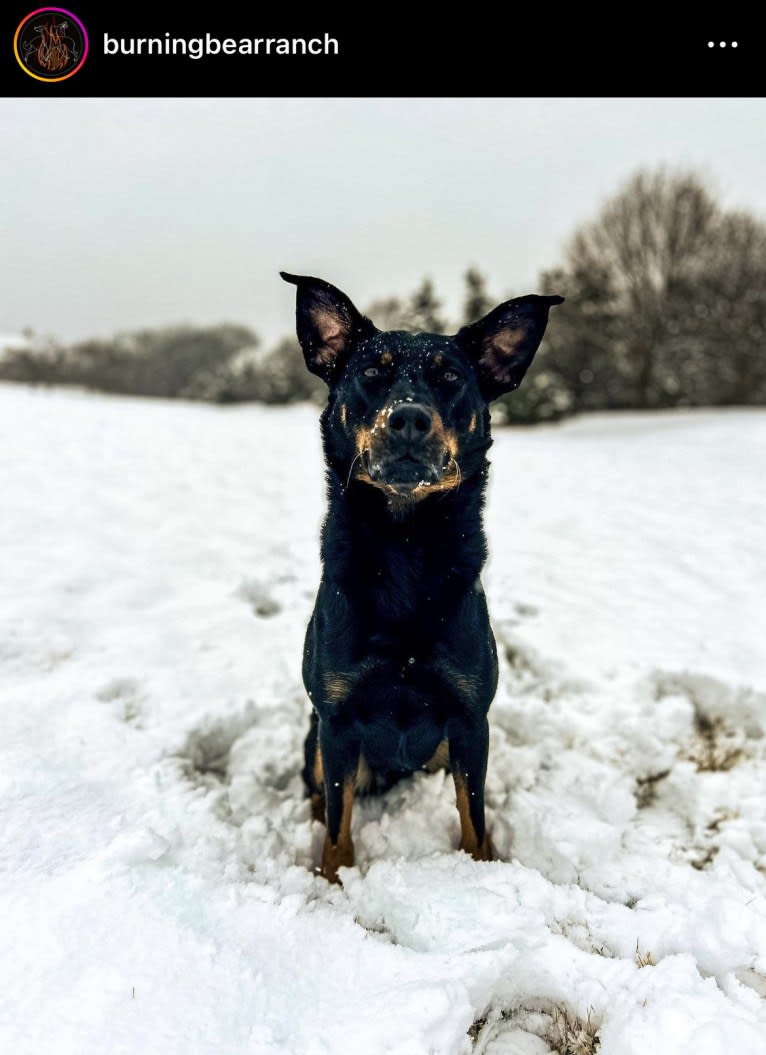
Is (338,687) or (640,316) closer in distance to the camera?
(338,687)

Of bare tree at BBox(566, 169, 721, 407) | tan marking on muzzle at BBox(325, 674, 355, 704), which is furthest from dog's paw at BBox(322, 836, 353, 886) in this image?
bare tree at BBox(566, 169, 721, 407)

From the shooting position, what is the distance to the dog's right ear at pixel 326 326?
7.29ft

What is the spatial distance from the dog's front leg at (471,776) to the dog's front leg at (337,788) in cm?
36

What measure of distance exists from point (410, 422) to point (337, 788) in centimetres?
126

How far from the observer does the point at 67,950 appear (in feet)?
5.02

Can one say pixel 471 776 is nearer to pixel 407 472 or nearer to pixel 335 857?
pixel 335 857

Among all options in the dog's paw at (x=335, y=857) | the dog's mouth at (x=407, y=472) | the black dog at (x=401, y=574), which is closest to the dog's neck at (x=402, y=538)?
the black dog at (x=401, y=574)

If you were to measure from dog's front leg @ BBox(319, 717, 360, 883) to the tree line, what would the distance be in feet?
48.2

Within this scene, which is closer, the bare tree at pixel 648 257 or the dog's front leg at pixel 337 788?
the dog's front leg at pixel 337 788

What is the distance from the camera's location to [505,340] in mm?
2359
